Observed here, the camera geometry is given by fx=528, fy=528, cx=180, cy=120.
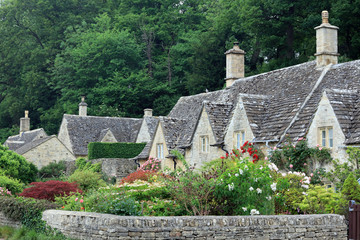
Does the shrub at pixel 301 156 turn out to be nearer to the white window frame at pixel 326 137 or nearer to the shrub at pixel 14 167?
the white window frame at pixel 326 137

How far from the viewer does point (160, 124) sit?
32969mm

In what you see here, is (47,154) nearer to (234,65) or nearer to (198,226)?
(234,65)

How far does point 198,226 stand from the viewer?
12.0 m

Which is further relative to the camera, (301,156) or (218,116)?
(218,116)

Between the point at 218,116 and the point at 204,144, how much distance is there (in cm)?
180

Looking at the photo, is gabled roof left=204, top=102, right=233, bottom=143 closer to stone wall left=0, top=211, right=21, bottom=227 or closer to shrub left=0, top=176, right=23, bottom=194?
shrub left=0, top=176, right=23, bottom=194

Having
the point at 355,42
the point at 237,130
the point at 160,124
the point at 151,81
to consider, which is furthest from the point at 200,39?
the point at 237,130

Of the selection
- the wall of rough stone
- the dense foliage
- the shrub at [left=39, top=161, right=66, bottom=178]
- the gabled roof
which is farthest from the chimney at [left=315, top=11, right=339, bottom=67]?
the wall of rough stone

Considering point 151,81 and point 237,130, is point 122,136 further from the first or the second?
point 237,130

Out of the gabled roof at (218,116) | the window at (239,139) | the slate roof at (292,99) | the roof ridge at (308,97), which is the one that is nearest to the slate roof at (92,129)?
the slate roof at (292,99)

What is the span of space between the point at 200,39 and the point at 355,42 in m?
20.9

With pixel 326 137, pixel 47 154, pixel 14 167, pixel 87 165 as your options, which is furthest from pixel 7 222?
pixel 47 154

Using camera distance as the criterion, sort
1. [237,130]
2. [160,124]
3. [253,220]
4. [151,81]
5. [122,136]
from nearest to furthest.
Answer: [253,220]
[237,130]
[160,124]
[122,136]
[151,81]

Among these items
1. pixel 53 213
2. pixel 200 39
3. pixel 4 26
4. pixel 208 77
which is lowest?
pixel 53 213
